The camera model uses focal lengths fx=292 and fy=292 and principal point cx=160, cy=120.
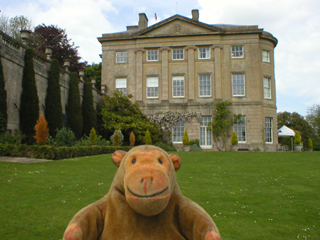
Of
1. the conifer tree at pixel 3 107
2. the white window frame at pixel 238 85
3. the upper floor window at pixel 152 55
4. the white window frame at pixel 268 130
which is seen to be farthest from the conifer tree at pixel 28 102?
the white window frame at pixel 268 130

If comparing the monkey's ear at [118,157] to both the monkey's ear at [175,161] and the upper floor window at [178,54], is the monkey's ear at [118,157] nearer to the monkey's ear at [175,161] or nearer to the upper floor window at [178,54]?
the monkey's ear at [175,161]

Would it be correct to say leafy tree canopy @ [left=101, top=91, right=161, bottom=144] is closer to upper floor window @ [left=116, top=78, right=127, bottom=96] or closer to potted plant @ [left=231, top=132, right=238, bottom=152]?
upper floor window @ [left=116, top=78, right=127, bottom=96]

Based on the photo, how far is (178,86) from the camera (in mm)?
25875

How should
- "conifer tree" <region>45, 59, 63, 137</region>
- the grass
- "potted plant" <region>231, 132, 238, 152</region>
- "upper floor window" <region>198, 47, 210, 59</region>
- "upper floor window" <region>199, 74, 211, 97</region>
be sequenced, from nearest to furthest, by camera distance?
the grass < "conifer tree" <region>45, 59, 63, 137</region> < "potted plant" <region>231, 132, 238, 152</region> < "upper floor window" <region>199, 74, 211, 97</region> < "upper floor window" <region>198, 47, 210, 59</region>

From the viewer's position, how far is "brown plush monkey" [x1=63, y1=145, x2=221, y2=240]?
181 cm

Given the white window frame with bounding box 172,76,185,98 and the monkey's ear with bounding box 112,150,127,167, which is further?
the white window frame with bounding box 172,76,185,98

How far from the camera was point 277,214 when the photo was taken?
15.4ft

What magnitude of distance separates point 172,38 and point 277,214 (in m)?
23.1

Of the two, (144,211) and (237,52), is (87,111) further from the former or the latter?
(144,211)

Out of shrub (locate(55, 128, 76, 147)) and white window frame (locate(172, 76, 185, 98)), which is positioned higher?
white window frame (locate(172, 76, 185, 98))

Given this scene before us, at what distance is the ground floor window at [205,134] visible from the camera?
980 inches

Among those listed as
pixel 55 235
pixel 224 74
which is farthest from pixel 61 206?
pixel 224 74

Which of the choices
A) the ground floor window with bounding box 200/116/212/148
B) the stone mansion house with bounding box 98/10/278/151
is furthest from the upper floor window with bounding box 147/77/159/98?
the ground floor window with bounding box 200/116/212/148

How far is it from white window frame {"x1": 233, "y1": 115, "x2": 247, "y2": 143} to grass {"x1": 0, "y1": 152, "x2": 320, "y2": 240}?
15912mm
